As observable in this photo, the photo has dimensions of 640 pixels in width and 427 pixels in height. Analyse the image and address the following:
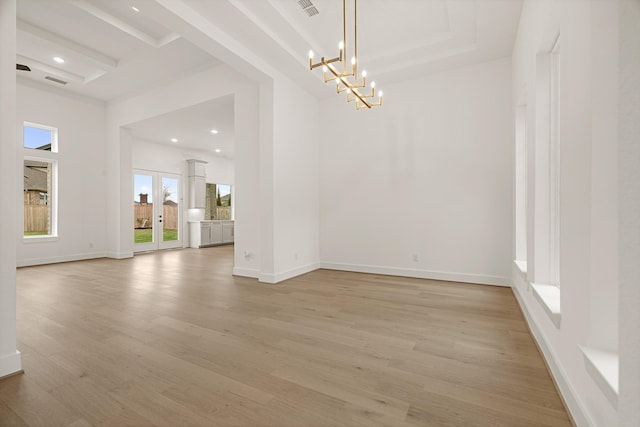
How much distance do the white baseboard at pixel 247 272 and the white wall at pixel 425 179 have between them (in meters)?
1.44

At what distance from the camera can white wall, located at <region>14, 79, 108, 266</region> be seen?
5.98m

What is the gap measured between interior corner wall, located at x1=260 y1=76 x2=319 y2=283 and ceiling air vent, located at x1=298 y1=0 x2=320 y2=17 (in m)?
1.25

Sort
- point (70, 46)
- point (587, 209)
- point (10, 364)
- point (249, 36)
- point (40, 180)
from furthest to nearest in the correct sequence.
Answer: point (40, 180), point (70, 46), point (249, 36), point (10, 364), point (587, 209)

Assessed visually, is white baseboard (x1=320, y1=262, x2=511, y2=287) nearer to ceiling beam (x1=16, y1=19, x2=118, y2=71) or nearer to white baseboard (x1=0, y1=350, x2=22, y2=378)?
white baseboard (x1=0, y1=350, x2=22, y2=378)

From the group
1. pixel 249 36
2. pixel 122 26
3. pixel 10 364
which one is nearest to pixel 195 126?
pixel 122 26

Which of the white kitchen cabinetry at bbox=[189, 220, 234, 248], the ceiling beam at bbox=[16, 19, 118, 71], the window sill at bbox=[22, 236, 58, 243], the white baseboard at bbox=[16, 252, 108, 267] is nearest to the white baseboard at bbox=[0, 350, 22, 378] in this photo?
the ceiling beam at bbox=[16, 19, 118, 71]

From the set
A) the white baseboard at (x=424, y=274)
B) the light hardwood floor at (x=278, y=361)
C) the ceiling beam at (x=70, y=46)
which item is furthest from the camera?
the ceiling beam at (x=70, y=46)

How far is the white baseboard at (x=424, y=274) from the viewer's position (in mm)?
4121

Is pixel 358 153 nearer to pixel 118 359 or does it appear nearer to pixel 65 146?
pixel 118 359

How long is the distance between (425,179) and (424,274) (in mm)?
1543

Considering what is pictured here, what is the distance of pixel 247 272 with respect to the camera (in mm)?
4789

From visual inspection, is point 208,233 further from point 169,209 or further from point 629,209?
point 629,209

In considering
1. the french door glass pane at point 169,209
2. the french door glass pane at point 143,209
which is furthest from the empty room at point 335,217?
the french door glass pane at point 169,209

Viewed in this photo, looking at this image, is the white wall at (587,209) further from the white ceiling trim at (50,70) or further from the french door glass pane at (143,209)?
the french door glass pane at (143,209)
